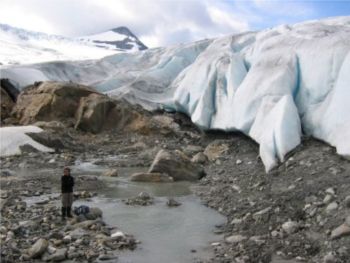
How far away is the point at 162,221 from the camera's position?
966 cm

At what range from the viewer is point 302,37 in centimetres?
1548

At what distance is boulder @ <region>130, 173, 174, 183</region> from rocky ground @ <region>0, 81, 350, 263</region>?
0.05 m

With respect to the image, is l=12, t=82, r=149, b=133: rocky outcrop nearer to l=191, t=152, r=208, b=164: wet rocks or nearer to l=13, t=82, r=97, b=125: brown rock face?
l=13, t=82, r=97, b=125: brown rock face

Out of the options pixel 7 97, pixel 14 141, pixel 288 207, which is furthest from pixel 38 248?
pixel 7 97

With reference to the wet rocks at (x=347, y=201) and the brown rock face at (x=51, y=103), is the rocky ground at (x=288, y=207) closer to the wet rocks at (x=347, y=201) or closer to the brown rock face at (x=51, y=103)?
the wet rocks at (x=347, y=201)

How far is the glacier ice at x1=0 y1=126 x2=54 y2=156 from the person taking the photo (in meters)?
17.6

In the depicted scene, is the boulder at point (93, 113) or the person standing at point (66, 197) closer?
the person standing at point (66, 197)

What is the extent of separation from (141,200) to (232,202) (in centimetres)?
193

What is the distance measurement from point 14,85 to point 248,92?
1614cm

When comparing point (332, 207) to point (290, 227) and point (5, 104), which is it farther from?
point (5, 104)

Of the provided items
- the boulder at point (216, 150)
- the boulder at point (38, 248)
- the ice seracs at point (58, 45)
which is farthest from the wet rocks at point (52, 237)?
the ice seracs at point (58, 45)

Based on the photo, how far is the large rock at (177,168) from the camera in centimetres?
1381

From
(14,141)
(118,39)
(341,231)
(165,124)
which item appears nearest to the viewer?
(341,231)

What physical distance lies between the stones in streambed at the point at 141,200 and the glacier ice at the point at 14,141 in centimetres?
732
